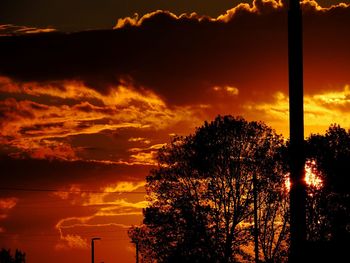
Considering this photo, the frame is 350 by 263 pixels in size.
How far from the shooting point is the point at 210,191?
2532 inches

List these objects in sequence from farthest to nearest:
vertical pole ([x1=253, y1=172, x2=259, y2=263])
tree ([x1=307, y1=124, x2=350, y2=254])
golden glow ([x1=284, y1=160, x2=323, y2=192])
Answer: golden glow ([x1=284, y1=160, x2=323, y2=192]) → tree ([x1=307, y1=124, x2=350, y2=254]) → vertical pole ([x1=253, y1=172, x2=259, y2=263])

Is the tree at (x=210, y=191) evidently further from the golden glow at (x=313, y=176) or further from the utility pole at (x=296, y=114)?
the utility pole at (x=296, y=114)

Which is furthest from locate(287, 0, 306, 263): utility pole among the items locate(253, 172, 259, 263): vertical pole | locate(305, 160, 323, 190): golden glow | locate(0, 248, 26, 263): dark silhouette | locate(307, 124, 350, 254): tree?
locate(0, 248, 26, 263): dark silhouette

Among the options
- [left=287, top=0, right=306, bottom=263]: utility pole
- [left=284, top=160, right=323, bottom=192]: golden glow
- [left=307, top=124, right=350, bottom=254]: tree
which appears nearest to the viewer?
[left=287, top=0, right=306, bottom=263]: utility pole

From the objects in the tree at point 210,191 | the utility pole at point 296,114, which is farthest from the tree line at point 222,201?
the utility pole at point 296,114

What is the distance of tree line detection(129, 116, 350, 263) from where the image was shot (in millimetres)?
63156

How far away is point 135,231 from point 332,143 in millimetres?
17871

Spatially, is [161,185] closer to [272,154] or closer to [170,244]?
[170,244]

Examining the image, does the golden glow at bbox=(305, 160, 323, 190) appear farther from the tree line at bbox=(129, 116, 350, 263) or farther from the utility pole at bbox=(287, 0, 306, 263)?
the utility pole at bbox=(287, 0, 306, 263)

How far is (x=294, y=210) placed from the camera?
59.5 ft

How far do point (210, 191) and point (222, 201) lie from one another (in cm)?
126

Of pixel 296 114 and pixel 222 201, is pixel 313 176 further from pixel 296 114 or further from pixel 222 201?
pixel 296 114

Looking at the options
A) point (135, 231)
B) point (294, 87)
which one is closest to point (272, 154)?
point (135, 231)

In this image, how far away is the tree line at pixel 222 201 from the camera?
6316 centimetres
